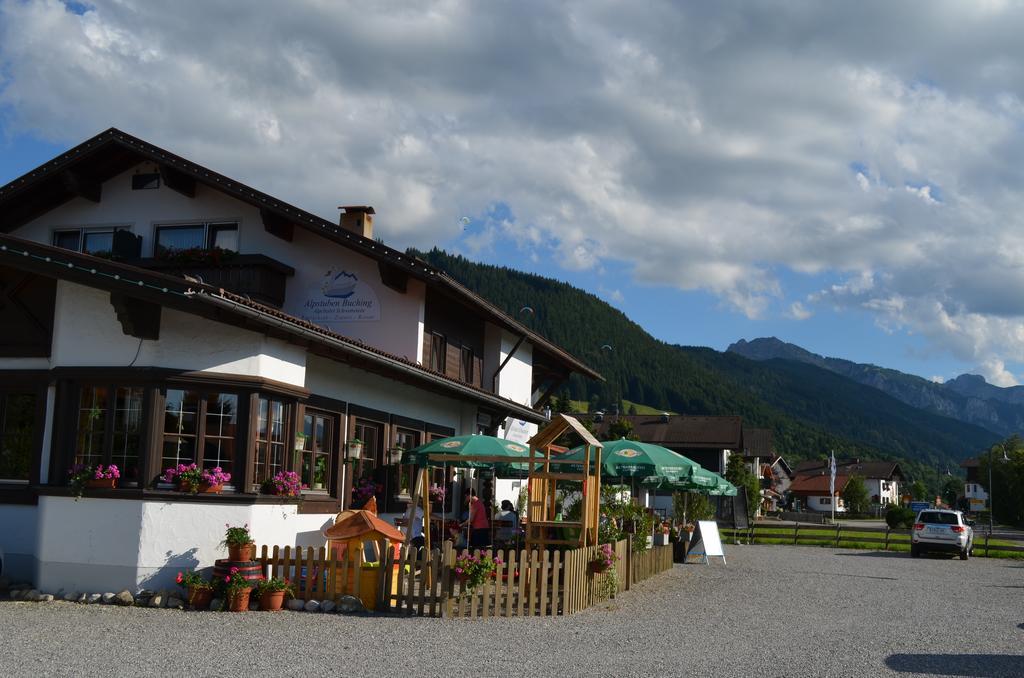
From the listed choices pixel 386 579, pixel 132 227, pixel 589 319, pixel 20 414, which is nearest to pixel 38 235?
pixel 132 227

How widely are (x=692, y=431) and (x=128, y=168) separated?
58.2 m

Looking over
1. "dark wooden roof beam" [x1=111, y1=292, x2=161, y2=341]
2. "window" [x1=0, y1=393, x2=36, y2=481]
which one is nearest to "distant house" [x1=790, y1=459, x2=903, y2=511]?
"window" [x1=0, y1=393, x2=36, y2=481]

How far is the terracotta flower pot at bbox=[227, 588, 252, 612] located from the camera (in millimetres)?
13065

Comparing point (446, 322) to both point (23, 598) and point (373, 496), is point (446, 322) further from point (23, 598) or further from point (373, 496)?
point (23, 598)

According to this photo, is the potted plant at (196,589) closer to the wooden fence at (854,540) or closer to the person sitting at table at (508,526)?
the person sitting at table at (508,526)

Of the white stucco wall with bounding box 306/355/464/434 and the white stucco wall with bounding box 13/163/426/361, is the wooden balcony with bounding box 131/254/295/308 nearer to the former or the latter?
the white stucco wall with bounding box 13/163/426/361

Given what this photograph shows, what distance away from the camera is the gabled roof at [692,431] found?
72.1 metres

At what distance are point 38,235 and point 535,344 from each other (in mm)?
13084

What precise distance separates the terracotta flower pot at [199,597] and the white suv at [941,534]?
86.4ft

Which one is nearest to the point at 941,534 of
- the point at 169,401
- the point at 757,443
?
the point at 169,401

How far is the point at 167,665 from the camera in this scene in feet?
31.2

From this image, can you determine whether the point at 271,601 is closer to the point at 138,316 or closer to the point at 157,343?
the point at 157,343

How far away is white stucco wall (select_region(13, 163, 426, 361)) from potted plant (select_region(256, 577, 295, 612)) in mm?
7742

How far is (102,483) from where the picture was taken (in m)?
13.9
